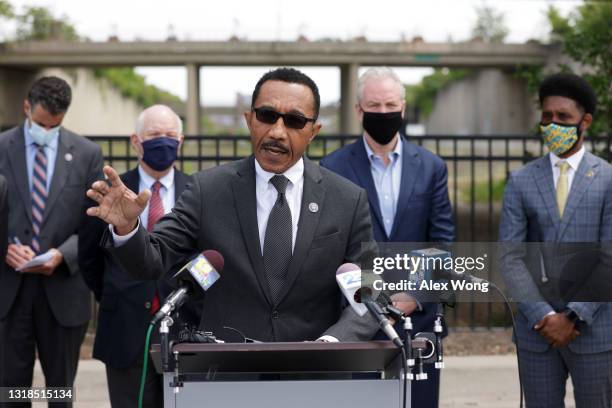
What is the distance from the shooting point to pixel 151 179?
620 centimetres

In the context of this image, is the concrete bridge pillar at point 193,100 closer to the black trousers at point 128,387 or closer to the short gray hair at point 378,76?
the short gray hair at point 378,76

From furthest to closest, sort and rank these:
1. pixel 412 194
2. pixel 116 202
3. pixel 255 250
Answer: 1. pixel 412 194
2. pixel 255 250
3. pixel 116 202

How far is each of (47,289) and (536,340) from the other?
338 centimetres

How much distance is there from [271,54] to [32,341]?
40.1m

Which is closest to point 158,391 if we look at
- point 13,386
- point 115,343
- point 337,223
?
point 115,343

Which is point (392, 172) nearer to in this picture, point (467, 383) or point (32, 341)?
point (32, 341)

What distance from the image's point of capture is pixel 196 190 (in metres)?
4.40

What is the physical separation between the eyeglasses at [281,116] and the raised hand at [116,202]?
74 cm

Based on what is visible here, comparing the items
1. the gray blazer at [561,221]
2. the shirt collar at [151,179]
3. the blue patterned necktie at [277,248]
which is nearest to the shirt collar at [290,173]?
the blue patterned necktie at [277,248]

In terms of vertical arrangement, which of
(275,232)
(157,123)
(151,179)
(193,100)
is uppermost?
(193,100)

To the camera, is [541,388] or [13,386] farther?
[13,386]

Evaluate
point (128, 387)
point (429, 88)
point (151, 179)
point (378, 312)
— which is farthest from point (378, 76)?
point (429, 88)

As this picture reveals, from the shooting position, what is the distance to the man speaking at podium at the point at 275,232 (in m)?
4.16

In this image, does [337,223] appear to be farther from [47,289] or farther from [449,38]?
[449,38]
